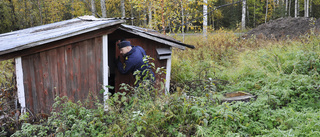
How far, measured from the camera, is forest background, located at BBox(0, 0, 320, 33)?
10203mm

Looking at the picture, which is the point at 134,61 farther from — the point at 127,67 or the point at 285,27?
the point at 285,27

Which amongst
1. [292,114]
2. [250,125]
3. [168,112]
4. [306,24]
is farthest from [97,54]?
[306,24]

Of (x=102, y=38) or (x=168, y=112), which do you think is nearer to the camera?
(x=168, y=112)

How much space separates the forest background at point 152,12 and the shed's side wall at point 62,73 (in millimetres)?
4574

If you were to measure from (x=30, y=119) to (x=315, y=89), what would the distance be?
6062 mm

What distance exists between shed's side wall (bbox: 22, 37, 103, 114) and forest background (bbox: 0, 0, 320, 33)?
4574mm

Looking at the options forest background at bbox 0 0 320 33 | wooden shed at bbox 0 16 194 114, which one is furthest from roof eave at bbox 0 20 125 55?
forest background at bbox 0 0 320 33

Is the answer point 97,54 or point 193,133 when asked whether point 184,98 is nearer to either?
point 193,133

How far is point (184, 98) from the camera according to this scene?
458 centimetres

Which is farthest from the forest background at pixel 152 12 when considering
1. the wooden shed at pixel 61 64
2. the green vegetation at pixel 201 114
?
the wooden shed at pixel 61 64

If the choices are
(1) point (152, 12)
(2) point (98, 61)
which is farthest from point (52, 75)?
(1) point (152, 12)

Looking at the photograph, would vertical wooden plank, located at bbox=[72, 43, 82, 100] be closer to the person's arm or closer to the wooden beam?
the wooden beam

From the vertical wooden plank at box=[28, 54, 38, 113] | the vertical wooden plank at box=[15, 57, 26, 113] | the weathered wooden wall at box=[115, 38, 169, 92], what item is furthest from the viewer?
the weathered wooden wall at box=[115, 38, 169, 92]

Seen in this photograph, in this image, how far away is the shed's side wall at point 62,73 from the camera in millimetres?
4766
